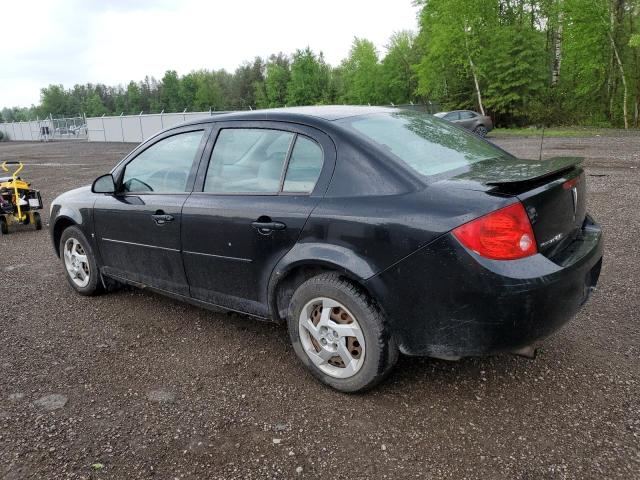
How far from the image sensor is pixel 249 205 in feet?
10.5

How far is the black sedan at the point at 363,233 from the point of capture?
244 centimetres

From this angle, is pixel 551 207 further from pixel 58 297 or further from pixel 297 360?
pixel 58 297

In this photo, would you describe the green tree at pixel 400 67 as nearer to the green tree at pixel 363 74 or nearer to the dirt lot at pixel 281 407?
the green tree at pixel 363 74

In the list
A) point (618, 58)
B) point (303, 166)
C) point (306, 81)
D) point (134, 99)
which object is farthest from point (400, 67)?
point (134, 99)

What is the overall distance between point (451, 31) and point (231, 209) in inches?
1398

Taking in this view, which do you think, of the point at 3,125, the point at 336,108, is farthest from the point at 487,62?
the point at 3,125

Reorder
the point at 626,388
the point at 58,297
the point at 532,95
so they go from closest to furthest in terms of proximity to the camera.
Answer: the point at 626,388
the point at 58,297
the point at 532,95

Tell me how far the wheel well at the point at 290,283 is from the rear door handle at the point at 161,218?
1.04 metres

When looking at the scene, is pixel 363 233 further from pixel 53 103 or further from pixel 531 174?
pixel 53 103

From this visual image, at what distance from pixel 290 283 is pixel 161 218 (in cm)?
122

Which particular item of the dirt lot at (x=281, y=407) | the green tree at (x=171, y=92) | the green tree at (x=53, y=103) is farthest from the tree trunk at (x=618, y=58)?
the green tree at (x=53, y=103)

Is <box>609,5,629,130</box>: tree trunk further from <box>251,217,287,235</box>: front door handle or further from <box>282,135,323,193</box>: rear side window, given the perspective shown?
<box>251,217,287,235</box>: front door handle

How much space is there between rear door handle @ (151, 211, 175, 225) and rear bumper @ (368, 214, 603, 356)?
1.72 metres

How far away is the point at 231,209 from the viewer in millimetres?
3275
